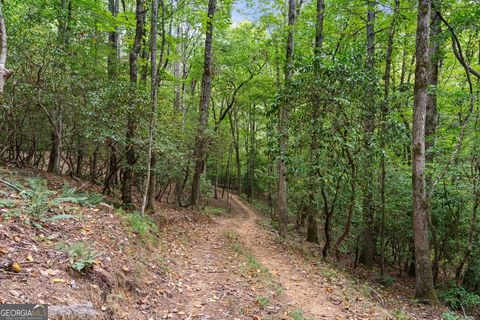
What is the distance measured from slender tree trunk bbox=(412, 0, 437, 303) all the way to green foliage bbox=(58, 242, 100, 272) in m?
7.35

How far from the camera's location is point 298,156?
8.59 metres

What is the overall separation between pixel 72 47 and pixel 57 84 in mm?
1530

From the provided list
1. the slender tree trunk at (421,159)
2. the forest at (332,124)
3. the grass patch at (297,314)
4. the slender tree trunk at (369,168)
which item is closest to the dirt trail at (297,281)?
the grass patch at (297,314)

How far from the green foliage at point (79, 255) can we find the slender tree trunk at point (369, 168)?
670 cm

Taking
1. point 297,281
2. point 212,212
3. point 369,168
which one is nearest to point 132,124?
point 297,281

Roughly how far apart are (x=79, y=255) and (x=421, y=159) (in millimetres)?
7669

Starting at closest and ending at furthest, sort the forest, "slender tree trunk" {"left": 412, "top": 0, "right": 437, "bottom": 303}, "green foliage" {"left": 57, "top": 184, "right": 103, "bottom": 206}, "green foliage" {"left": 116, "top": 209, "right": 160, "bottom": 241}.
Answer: "green foliage" {"left": 57, "top": 184, "right": 103, "bottom": 206}, "green foliage" {"left": 116, "top": 209, "right": 160, "bottom": 241}, "slender tree trunk" {"left": 412, "top": 0, "right": 437, "bottom": 303}, the forest

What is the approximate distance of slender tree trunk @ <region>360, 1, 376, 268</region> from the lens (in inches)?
312

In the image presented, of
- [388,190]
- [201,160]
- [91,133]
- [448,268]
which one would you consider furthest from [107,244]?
[448,268]

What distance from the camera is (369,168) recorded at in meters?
8.58

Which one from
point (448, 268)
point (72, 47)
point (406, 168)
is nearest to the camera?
point (72, 47)

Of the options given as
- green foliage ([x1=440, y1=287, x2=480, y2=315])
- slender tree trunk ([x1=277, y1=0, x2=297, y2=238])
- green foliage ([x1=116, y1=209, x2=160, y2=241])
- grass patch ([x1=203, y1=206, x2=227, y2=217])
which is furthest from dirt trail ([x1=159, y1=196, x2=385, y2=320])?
grass patch ([x1=203, y1=206, x2=227, y2=217])

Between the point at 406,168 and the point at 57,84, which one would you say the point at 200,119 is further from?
the point at 406,168

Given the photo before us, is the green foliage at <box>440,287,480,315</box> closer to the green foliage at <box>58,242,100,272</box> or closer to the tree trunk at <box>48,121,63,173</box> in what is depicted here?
the green foliage at <box>58,242,100,272</box>
